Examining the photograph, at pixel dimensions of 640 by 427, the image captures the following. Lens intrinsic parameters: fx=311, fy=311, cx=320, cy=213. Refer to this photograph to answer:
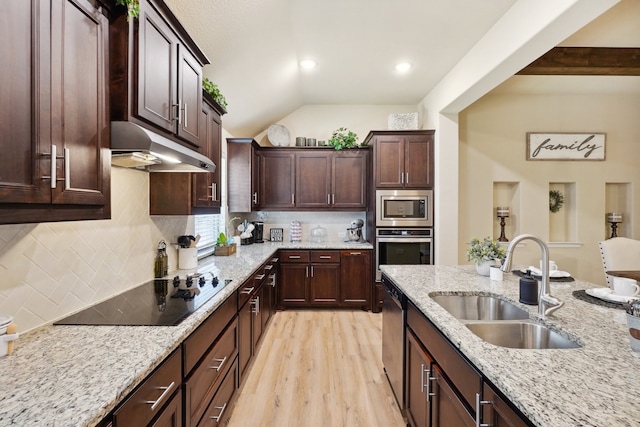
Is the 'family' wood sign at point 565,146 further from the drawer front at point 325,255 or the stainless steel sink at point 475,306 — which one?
the stainless steel sink at point 475,306

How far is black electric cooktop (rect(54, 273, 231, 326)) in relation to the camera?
140 cm

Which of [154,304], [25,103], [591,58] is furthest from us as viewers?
[591,58]

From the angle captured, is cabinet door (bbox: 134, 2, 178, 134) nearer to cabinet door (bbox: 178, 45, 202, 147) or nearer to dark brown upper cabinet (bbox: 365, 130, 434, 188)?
cabinet door (bbox: 178, 45, 202, 147)

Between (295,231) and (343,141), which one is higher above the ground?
(343,141)

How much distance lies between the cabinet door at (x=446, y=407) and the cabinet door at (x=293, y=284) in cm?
279

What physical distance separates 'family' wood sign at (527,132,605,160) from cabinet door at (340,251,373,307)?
9.09 ft

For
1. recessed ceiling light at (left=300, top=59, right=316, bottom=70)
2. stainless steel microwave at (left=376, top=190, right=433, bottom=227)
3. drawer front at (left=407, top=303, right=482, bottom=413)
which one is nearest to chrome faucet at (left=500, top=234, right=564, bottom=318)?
drawer front at (left=407, top=303, right=482, bottom=413)

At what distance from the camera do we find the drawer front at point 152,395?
92cm

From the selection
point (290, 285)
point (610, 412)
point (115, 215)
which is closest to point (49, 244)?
point (115, 215)

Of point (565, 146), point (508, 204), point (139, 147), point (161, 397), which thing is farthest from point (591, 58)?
point (161, 397)

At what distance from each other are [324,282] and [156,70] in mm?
3247

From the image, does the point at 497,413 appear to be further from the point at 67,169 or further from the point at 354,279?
the point at 354,279

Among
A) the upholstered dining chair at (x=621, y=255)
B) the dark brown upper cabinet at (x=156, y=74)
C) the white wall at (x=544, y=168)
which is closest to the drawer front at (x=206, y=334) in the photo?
the dark brown upper cabinet at (x=156, y=74)

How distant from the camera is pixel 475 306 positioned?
1.85 m
